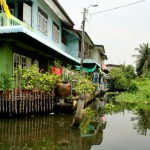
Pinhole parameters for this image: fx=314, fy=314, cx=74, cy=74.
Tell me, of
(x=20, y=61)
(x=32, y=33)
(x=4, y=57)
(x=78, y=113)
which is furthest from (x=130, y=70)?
(x=78, y=113)

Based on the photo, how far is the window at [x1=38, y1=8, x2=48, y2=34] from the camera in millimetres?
21747

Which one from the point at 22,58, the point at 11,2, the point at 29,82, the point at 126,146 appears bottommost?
the point at 126,146

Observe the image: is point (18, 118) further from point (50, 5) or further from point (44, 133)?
point (50, 5)

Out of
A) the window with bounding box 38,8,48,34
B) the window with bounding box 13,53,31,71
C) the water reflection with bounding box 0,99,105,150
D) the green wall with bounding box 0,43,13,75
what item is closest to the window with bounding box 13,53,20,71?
the window with bounding box 13,53,31,71

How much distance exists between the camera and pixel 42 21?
2248 cm

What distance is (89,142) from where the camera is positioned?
912 centimetres

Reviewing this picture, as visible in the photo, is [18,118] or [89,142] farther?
[18,118]

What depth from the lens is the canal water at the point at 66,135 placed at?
848 cm

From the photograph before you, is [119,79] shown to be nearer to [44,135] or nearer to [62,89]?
[62,89]

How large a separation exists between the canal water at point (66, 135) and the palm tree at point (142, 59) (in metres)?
54.6

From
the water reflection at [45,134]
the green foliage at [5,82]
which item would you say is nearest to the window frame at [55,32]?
the green foliage at [5,82]

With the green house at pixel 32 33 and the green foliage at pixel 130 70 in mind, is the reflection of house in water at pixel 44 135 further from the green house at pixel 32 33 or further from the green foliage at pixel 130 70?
the green foliage at pixel 130 70

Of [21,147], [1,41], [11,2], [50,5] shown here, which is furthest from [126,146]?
[50,5]

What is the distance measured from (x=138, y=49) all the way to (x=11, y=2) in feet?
172
